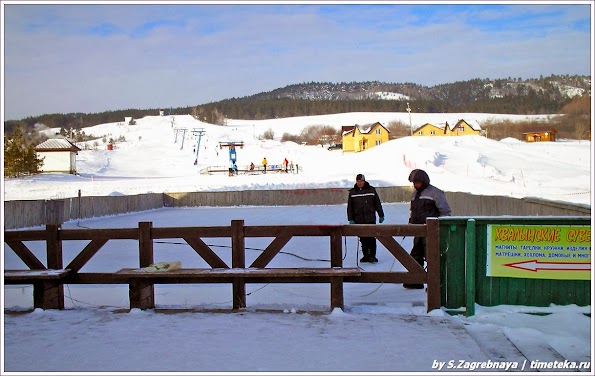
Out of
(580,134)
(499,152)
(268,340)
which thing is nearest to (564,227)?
(268,340)

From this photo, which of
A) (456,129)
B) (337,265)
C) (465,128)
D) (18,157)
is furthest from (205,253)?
(465,128)

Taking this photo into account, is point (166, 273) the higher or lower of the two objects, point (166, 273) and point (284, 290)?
the higher

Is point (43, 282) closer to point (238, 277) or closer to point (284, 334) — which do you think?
point (238, 277)

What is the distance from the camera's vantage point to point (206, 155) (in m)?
99.6

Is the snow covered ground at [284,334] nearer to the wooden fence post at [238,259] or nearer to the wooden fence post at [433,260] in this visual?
the wooden fence post at [433,260]

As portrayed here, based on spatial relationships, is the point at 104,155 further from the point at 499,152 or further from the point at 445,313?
the point at 445,313

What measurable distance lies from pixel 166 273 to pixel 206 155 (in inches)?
3672

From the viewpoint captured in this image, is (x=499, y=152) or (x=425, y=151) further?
(x=499, y=152)

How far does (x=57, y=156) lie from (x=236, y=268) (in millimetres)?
63078

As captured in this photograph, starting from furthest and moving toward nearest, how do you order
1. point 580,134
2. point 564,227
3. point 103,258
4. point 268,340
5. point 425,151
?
point 580,134, point 425,151, point 103,258, point 564,227, point 268,340

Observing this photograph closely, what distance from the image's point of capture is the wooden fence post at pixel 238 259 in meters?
7.62

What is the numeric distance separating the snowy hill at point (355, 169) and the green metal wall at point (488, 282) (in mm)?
16632

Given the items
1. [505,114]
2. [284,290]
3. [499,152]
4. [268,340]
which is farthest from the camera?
[505,114]

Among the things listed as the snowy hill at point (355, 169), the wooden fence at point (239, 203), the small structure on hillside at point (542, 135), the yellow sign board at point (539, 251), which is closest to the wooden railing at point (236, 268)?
the yellow sign board at point (539, 251)
